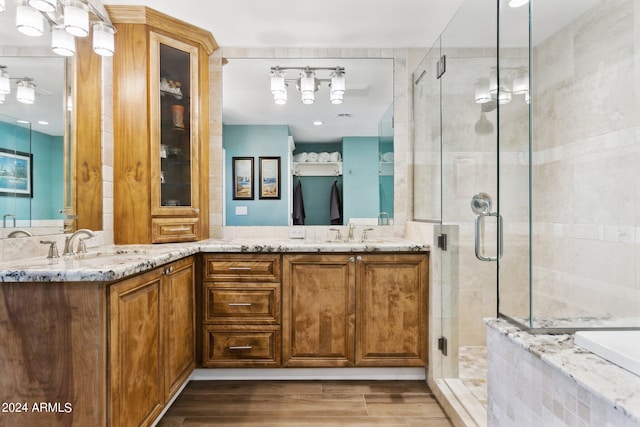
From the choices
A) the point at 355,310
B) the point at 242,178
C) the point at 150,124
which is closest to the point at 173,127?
the point at 150,124

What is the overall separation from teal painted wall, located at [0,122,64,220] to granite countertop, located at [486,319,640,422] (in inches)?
86.1

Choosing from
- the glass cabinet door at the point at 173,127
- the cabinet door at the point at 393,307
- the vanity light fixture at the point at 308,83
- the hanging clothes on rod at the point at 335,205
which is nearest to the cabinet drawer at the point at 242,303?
the cabinet door at the point at 393,307

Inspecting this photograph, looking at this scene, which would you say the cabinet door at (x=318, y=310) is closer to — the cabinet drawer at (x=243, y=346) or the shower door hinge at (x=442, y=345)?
the cabinet drawer at (x=243, y=346)

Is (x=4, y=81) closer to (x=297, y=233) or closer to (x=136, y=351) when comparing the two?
(x=136, y=351)

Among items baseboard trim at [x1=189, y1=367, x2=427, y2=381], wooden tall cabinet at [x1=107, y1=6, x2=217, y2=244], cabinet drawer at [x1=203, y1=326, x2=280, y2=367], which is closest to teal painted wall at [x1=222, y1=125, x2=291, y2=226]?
wooden tall cabinet at [x1=107, y1=6, x2=217, y2=244]

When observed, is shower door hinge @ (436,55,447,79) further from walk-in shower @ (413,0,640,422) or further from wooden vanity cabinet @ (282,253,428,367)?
wooden vanity cabinet @ (282,253,428,367)

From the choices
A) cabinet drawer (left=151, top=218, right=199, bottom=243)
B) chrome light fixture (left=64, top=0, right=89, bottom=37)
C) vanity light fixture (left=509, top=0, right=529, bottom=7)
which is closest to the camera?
vanity light fixture (left=509, top=0, right=529, bottom=7)

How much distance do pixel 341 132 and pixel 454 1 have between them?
1177 mm

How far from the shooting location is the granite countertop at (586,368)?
72 centimetres

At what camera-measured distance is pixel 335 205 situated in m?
2.85

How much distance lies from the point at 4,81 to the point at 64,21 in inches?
19.5

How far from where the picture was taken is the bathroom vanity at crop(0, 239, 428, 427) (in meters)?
1.32

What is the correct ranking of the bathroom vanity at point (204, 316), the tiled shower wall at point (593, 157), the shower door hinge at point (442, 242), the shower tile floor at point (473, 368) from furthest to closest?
the shower door hinge at point (442, 242)
the shower tile floor at point (473, 368)
the tiled shower wall at point (593, 157)
the bathroom vanity at point (204, 316)

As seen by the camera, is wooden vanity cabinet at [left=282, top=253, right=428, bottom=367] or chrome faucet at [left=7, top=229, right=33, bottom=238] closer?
chrome faucet at [left=7, top=229, right=33, bottom=238]
